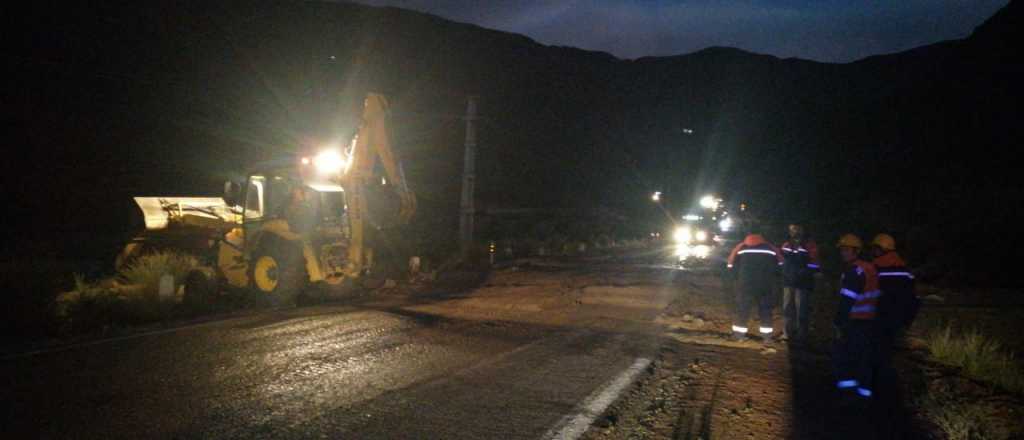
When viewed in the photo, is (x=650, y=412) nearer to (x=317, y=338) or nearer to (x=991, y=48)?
(x=317, y=338)

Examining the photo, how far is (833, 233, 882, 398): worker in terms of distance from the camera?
7125 millimetres

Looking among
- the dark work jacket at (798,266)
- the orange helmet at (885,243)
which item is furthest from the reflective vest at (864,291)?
the dark work jacket at (798,266)

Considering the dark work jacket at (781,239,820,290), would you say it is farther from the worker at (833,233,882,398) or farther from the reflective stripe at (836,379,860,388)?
the reflective stripe at (836,379,860,388)

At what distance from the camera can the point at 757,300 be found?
401 inches

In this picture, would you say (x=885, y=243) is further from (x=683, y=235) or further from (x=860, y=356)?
(x=683, y=235)

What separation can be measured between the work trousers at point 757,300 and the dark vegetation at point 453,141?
9.39 meters

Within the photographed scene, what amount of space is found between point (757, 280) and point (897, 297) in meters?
2.99

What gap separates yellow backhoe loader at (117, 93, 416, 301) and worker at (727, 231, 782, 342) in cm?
789

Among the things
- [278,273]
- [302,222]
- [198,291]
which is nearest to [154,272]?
[198,291]

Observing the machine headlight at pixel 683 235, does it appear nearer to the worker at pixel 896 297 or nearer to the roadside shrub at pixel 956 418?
the worker at pixel 896 297

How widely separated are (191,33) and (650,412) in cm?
11853

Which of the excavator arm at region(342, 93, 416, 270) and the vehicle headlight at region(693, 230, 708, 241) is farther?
the vehicle headlight at region(693, 230, 708, 241)

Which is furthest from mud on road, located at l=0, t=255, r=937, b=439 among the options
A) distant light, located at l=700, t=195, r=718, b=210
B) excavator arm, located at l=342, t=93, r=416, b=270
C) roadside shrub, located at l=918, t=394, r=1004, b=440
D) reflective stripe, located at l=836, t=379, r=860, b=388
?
distant light, located at l=700, t=195, r=718, b=210

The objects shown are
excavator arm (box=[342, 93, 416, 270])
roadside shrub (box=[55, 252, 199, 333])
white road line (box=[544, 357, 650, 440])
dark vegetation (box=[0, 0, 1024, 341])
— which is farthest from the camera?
dark vegetation (box=[0, 0, 1024, 341])
